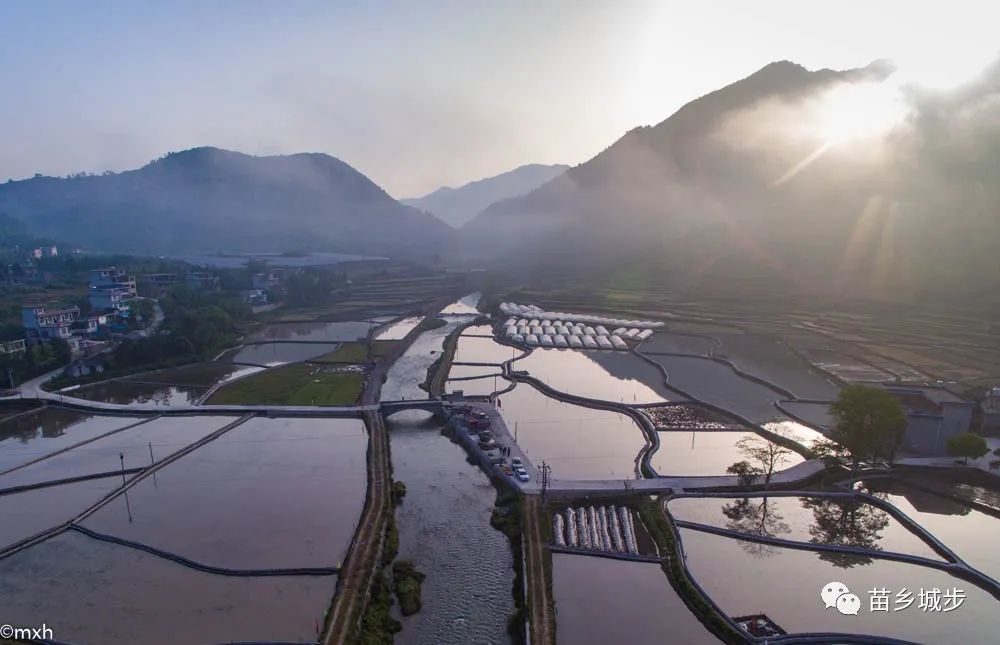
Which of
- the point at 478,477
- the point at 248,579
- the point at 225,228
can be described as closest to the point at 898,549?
the point at 478,477

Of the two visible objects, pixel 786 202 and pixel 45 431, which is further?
pixel 786 202

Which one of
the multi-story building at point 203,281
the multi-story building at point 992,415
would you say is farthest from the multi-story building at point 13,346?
the multi-story building at point 992,415

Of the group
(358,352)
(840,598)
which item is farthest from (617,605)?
(358,352)

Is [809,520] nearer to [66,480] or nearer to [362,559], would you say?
[362,559]

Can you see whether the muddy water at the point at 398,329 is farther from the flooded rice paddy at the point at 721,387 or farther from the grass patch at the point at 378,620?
the grass patch at the point at 378,620

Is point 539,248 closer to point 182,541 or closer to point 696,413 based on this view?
point 696,413

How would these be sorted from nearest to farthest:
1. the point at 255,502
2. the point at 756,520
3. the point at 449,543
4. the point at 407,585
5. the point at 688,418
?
the point at 407,585 < the point at 449,543 < the point at 756,520 < the point at 255,502 < the point at 688,418
